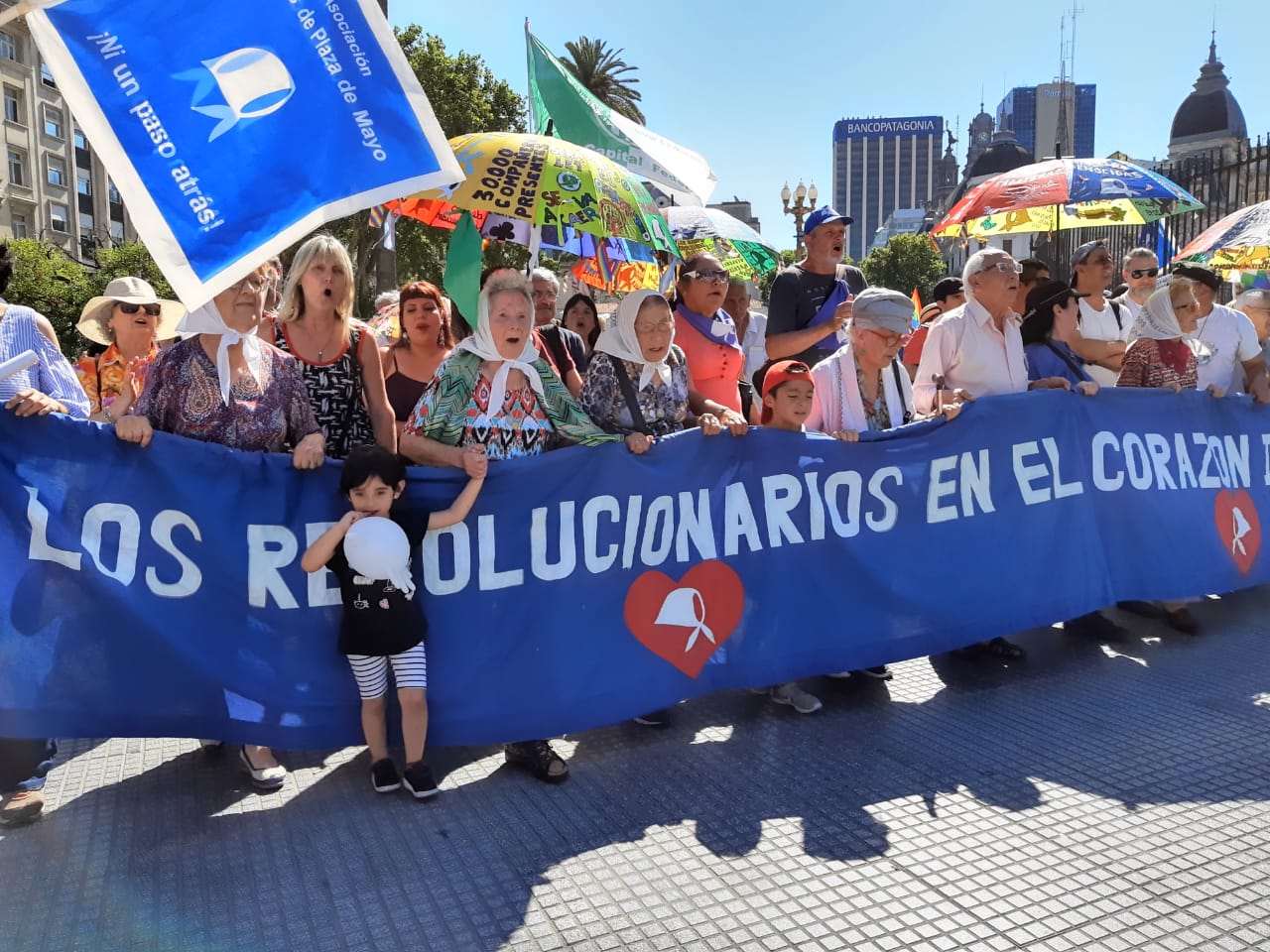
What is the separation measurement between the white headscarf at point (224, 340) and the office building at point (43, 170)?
51952 mm

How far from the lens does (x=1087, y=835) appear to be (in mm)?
3293

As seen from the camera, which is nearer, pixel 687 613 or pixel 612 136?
pixel 687 613

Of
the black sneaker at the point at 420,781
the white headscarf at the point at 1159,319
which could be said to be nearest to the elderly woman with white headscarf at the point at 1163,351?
the white headscarf at the point at 1159,319

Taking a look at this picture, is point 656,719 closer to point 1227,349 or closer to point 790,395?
point 790,395

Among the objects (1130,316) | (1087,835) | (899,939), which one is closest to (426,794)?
(899,939)

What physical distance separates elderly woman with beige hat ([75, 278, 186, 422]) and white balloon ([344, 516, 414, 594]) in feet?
7.47

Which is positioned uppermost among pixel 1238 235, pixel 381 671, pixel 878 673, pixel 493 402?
pixel 1238 235

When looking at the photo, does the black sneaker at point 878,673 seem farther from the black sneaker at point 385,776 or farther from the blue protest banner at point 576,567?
the black sneaker at point 385,776

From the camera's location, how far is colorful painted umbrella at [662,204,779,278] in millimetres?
9094

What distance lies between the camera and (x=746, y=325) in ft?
26.6

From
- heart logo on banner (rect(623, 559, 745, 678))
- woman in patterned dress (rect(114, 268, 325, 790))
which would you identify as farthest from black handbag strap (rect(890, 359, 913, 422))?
woman in patterned dress (rect(114, 268, 325, 790))

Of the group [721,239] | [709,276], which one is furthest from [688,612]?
[721,239]

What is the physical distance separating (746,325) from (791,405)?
378 centimetres

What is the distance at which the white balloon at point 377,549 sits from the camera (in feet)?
11.4
